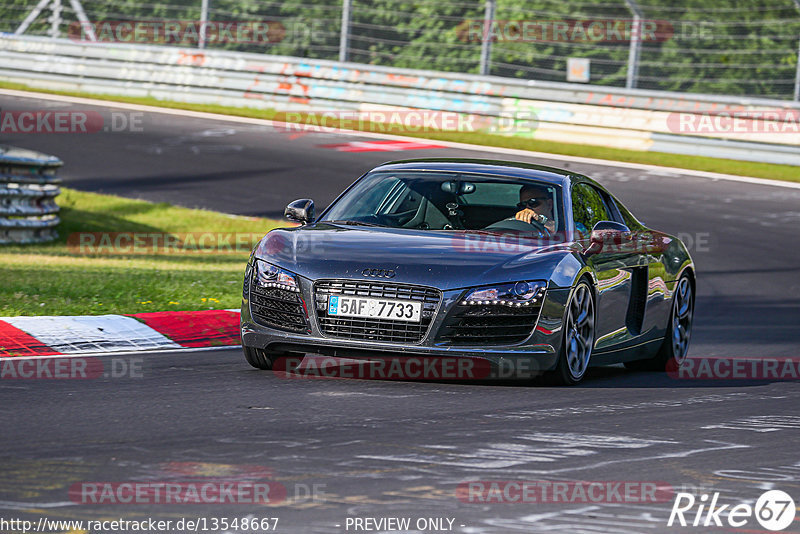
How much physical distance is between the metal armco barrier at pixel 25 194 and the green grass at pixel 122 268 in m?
0.20

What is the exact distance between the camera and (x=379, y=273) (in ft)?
24.5

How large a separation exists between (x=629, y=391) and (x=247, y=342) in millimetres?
2289

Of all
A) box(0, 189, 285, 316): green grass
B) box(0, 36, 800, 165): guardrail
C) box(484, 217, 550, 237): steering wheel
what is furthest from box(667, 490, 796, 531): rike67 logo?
box(0, 36, 800, 165): guardrail

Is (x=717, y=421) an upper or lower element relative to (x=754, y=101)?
lower

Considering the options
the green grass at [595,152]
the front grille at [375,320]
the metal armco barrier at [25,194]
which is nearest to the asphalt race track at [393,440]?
the front grille at [375,320]

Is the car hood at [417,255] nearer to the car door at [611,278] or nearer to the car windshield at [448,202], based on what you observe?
the car windshield at [448,202]

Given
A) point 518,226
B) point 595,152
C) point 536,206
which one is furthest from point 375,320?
point 595,152

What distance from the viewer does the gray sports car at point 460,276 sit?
7.47 meters

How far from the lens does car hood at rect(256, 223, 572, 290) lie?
749cm

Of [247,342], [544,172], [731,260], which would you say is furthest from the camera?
[731,260]

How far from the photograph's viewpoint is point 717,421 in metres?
7.09

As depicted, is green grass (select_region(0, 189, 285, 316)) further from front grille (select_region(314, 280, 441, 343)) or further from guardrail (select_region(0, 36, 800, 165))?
guardrail (select_region(0, 36, 800, 165))

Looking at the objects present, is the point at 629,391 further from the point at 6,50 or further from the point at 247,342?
the point at 6,50

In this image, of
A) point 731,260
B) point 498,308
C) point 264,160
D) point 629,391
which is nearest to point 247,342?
point 498,308
